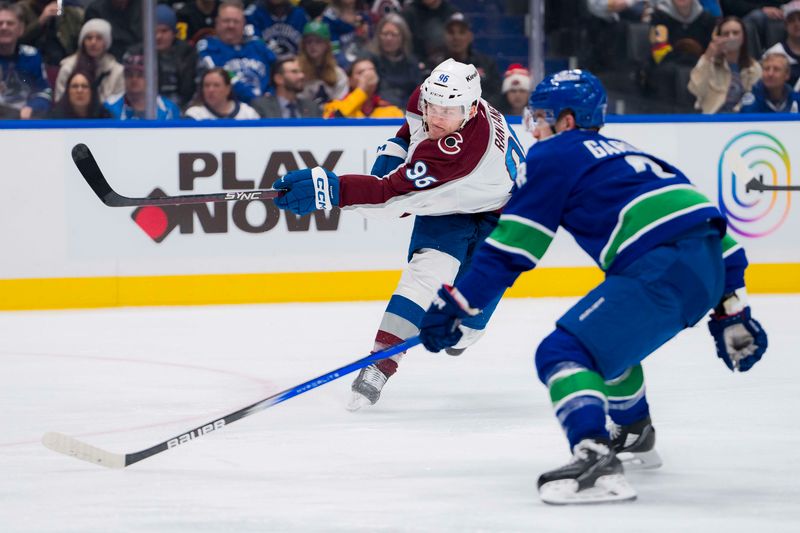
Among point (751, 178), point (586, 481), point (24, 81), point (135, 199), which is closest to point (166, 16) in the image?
point (24, 81)

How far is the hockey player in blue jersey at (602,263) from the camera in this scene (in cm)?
269

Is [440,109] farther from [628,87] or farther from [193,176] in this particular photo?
[628,87]

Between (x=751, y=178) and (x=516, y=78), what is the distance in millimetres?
1242

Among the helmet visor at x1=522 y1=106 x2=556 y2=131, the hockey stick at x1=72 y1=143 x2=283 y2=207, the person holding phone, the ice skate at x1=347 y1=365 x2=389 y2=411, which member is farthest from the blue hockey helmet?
the person holding phone

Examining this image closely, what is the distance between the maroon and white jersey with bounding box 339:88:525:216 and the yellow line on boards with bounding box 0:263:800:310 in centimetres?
230

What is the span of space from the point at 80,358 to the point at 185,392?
0.81 meters

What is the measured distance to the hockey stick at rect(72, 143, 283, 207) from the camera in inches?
150

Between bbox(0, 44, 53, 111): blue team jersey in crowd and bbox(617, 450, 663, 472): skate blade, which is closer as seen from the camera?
bbox(617, 450, 663, 472): skate blade

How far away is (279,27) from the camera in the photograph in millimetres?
6797

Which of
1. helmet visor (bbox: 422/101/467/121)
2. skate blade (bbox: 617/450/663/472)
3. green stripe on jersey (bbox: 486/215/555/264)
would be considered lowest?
skate blade (bbox: 617/450/663/472)

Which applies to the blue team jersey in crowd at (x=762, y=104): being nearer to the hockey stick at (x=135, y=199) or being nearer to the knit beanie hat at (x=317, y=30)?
the knit beanie hat at (x=317, y=30)

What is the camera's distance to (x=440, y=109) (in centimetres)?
385

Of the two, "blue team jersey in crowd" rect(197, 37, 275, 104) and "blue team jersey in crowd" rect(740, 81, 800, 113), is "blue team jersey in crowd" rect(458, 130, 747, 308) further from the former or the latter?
"blue team jersey in crowd" rect(740, 81, 800, 113)

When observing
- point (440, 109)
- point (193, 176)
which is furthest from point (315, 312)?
point (440, 109)
